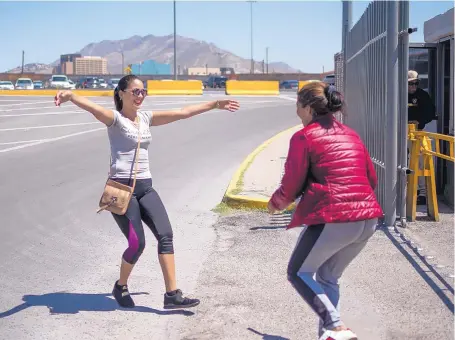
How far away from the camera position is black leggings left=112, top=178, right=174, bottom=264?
18.2 feet

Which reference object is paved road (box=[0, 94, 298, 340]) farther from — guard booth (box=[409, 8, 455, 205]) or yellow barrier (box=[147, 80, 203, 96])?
yellow barrier (box=[147, 80, 203, 96])

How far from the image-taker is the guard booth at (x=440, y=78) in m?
9.68

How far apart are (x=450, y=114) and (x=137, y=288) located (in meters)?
5.37

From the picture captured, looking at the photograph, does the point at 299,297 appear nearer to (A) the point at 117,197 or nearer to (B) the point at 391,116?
(A) the point at 117,197

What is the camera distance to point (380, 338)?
4.85m

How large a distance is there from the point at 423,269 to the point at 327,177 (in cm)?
270

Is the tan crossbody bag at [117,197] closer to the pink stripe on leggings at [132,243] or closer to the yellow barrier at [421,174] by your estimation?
the pink stripe on leggings at [132,243]

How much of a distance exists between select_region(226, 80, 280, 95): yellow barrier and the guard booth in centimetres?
Result: 3627

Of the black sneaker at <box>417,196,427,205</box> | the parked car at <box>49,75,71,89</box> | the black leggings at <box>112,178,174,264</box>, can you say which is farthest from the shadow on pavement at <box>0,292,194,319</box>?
the parked car at <box>49,75,71,89</box>

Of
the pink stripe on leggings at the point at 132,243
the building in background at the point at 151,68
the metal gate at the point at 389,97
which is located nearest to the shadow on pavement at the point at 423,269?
the metal gate at the point at 389,97

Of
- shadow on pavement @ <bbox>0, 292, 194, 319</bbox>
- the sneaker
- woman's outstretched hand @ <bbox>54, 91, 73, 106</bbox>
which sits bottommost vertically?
shadow on pavement @ <bbox>0, 292, 194, 319</bbox>

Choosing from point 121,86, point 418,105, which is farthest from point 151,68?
point 121,86

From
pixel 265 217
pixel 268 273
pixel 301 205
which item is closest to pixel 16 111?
pixel 265 217

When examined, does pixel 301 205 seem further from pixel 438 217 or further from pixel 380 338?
pixel 438 217
